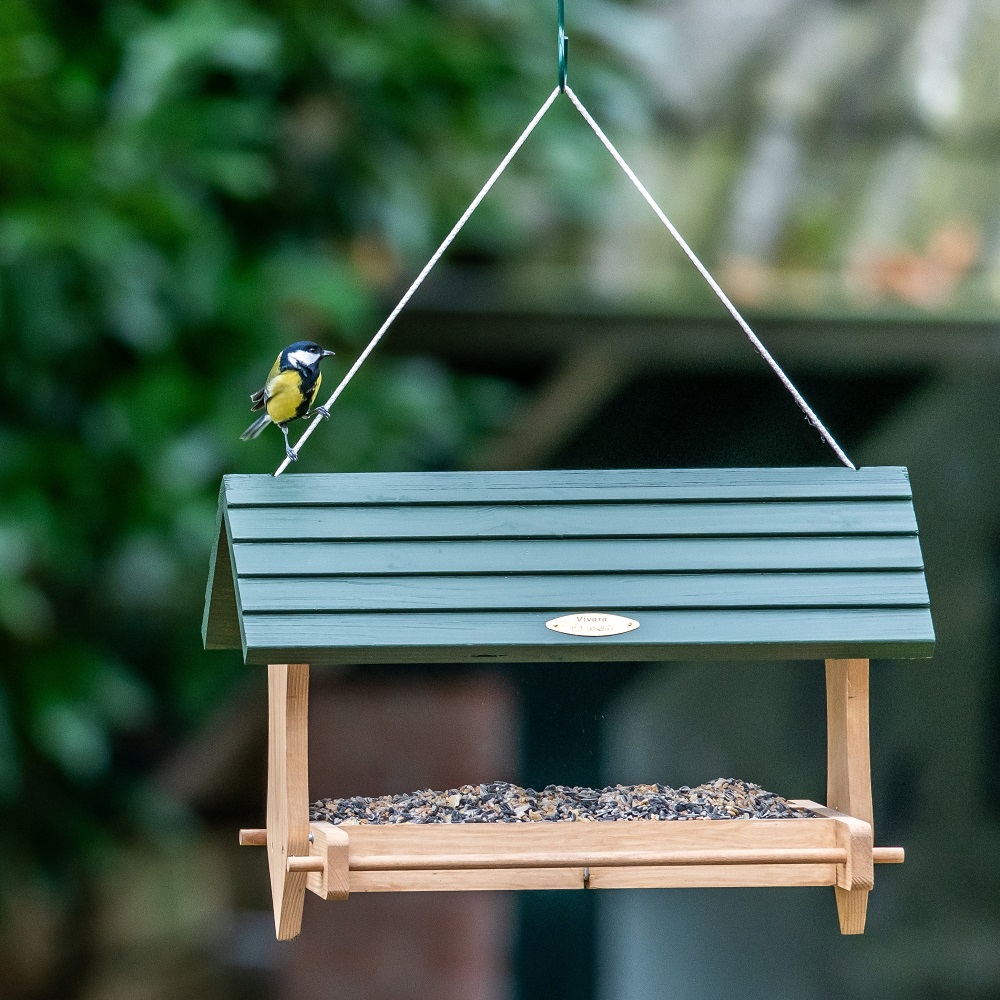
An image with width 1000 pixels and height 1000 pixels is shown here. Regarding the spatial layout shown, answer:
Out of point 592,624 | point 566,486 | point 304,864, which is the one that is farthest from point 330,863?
point 566,486

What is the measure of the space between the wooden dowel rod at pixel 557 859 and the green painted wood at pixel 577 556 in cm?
25

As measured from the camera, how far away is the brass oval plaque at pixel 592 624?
1.32 m

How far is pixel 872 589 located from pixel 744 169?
241 centimetres

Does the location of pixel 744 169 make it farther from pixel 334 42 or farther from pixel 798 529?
pixel 798 529

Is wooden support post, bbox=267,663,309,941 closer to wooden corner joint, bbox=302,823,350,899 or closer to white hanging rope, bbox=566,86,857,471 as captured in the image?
wooden corner joint, bbox=302,823,350,899

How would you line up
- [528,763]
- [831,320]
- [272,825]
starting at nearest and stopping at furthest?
[272,825] → [528,763] → [831,320]

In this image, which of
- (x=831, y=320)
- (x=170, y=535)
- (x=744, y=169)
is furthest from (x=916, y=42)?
(x=170, y=535)

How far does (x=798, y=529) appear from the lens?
1.43 meters

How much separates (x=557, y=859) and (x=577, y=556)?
28cm

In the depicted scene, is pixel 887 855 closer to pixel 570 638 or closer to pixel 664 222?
pixel 570 638

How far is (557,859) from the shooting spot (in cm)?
132

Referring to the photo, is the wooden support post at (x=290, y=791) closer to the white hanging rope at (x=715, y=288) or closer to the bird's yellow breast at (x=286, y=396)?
the bird's yellow breast at (x=286, y=396)

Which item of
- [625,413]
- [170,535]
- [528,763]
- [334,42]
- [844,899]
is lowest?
[844,899]

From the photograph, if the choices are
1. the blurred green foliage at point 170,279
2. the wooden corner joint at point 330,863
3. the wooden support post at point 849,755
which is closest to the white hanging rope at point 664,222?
the wooden support post at point 849,755
